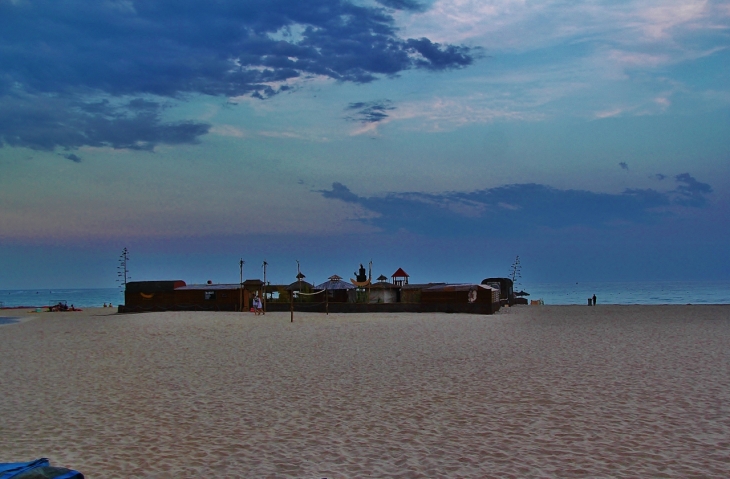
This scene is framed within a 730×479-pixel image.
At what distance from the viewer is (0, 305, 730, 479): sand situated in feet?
24.6

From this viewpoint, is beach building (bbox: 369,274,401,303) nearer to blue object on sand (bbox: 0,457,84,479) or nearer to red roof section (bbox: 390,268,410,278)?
red roof section (bbox: 390,268,410,278)

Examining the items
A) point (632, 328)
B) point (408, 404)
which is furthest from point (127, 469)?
point (632, 328)

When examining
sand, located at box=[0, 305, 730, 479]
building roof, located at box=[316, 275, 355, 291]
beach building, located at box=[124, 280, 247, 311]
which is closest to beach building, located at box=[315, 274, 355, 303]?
building roof, located at box=[316, 275, 355, 291]

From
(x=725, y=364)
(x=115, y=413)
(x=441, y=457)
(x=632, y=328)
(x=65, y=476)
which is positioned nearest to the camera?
(x=65, y=476)

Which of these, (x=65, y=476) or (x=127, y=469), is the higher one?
(x=65, y=476)

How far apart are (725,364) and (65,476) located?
52.3ft

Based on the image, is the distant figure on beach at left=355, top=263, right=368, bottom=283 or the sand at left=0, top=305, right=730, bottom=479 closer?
the sand at left=0, top=305, right=730, bottom=479

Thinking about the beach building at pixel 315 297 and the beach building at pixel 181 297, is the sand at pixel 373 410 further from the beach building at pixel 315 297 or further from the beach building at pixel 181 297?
the beach building at pixel 181 297

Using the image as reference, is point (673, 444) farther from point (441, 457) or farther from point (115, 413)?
point (115, 413)

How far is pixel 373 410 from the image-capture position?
10469mm

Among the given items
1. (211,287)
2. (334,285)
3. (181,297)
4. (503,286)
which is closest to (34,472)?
(334,285)

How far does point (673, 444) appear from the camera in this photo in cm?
807

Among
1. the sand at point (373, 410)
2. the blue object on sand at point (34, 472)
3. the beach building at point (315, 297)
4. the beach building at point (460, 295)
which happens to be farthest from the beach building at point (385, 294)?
the blue object on sand at point (34, 472)

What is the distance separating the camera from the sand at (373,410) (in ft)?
24.6
